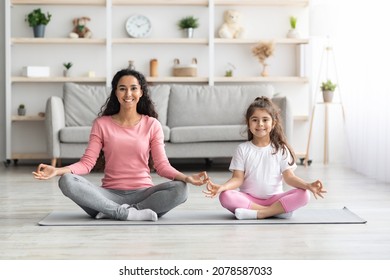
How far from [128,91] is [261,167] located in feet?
2.53

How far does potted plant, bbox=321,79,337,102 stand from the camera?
699 centimetres

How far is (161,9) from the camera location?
24.3 feet

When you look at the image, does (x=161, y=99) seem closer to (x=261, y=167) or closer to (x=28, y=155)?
(x=28, y=155)

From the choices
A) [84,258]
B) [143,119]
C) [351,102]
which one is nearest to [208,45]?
[351,102]

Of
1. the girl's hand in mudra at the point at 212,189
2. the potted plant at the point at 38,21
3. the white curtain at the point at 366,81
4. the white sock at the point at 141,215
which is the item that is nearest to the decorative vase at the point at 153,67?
the potted plant at the point at 38,21

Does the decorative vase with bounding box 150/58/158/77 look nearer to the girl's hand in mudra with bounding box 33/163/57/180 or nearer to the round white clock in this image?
the round white clock

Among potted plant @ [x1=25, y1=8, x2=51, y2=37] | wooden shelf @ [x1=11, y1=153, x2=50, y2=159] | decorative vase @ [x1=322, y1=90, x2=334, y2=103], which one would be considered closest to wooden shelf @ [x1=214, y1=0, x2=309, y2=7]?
→ decorative vase @ [x1=322, y1=90, x2=334, y2=103]

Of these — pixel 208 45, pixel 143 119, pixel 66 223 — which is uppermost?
pixel 208 45

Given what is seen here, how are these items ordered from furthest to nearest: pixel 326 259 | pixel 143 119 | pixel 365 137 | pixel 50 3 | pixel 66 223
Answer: pixel 50 3, pixel 365 137, pixel 143 119, pixel 66 223, pixel 326 259

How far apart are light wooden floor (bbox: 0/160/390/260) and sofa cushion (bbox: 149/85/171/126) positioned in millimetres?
2717

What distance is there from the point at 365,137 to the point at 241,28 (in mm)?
1879

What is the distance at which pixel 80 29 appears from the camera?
7.21 m

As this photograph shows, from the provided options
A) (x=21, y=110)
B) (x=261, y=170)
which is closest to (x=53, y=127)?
(x=21, y=110)
